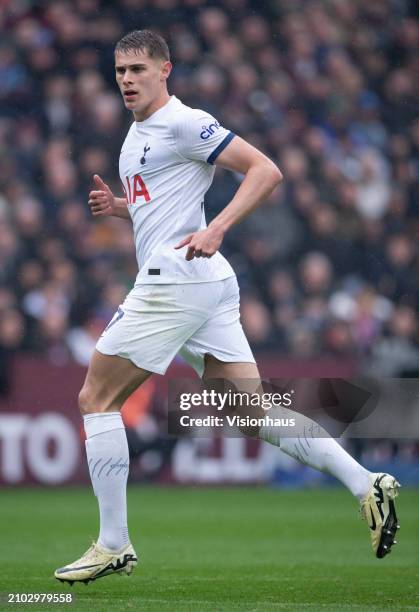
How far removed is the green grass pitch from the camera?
5215mm

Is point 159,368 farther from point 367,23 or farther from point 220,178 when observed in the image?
point 367,23

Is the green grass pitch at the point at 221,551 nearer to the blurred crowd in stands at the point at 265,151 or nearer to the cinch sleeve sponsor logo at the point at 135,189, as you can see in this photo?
the cinch sleeve sponsor logo at the point at 135,189

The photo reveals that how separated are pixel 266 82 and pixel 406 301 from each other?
3.22 metres

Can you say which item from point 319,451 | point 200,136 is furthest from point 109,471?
point 200,136

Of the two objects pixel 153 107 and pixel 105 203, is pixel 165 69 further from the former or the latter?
pixel 105 203

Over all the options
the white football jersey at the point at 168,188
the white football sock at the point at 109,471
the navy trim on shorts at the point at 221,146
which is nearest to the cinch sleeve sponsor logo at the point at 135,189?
the white football jersey at the point at 168,188

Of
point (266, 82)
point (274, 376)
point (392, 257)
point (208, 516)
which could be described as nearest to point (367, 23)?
point (266, 82)

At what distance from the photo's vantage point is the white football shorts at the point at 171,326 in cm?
532

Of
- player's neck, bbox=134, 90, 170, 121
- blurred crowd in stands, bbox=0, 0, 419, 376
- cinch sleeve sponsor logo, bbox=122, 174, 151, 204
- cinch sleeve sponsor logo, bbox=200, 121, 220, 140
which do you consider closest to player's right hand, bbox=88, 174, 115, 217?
cinch sleeve sponsor logo, bbox=122, 174, 151, 204

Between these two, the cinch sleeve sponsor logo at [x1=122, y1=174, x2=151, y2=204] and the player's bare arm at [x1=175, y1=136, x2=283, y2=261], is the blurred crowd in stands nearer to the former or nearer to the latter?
the cinch sleeve sponsor logo at [x1=122, y1=174, x2=151, y2=204]

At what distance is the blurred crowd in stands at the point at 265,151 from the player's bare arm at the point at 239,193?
6.79 meters

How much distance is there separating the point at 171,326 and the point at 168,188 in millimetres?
597

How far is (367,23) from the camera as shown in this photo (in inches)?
647

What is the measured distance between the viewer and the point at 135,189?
18.0 feet
